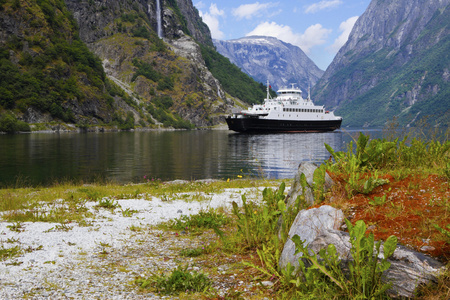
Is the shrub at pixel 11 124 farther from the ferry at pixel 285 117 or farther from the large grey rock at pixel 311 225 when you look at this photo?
the large grey rock at pixel 311 225

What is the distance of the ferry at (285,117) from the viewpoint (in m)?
91.2

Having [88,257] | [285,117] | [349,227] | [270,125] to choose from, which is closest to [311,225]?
[349,227]

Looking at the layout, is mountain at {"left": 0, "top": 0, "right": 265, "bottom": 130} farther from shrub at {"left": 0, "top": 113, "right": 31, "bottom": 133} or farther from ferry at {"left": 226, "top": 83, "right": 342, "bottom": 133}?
ferry at {"left": 226, "top": 83, "right": 342, "bottom": 133}

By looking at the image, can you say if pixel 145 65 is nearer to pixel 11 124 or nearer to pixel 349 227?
pixel 11 124

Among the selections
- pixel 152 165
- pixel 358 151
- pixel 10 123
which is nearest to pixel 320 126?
pixel 152 165

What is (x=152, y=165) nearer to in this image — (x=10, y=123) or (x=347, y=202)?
(x=347, y=202)

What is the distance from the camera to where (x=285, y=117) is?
95.4m

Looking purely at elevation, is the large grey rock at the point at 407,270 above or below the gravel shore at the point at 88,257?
above

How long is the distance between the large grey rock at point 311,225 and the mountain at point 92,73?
114 meters

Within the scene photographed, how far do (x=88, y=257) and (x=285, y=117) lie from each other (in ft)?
304

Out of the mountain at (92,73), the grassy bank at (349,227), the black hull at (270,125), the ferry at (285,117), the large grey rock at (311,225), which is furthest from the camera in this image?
the mountain at (92,73)

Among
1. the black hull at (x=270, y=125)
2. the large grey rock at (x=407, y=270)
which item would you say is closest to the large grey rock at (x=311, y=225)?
the large grey rock at (x=407, y=270)

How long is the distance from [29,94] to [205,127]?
88943mm

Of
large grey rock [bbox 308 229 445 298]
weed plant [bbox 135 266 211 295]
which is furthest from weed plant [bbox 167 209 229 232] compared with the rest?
large grey rock [bbox 308 229 445 298]
